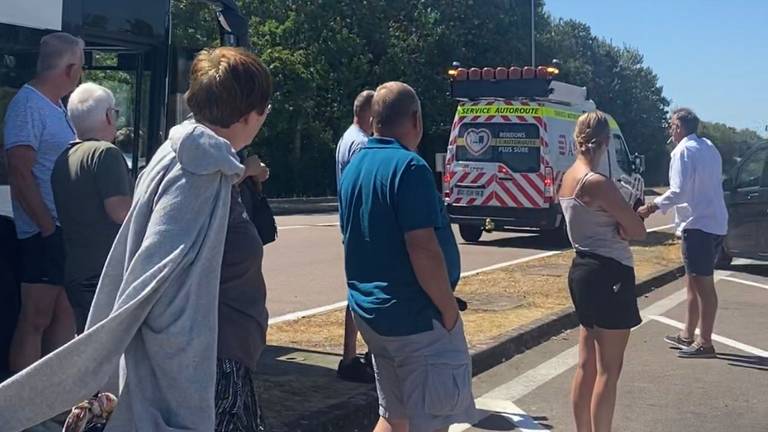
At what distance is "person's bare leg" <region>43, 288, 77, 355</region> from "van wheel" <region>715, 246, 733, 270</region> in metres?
11.0

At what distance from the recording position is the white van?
55.4 feet

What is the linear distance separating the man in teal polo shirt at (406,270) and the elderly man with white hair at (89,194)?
1.06m

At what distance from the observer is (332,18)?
3603cm

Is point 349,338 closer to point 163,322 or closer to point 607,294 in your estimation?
point 607,294

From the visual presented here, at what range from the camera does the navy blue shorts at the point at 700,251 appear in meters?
7.68

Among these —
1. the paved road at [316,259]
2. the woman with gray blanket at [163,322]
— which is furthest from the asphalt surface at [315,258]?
the woman with gray blanket at [163,322]

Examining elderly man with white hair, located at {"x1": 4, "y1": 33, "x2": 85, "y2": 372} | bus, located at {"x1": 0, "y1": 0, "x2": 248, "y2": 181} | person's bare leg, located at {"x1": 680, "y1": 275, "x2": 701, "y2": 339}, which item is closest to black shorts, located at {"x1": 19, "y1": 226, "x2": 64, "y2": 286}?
elderly man with white hair, located at {"x1": 4, "y1": 33, "x2": 85, "y2": 372}

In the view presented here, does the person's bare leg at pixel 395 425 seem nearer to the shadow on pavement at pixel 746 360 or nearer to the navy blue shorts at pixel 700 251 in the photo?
the navy blue shorts at pixel 700 251

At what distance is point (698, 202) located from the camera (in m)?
7.69

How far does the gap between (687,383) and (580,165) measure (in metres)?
2.85

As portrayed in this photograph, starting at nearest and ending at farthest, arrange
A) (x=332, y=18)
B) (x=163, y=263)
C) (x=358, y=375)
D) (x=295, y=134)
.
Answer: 1. (x=163, y=263)
2. (x=358, y=375)
3. (x=295, y=134)
4. (x=332, y=18)

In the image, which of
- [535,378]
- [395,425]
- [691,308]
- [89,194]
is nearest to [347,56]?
[691,308]

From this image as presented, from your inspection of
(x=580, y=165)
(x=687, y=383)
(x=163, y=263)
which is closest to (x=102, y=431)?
(x=163, y=263)

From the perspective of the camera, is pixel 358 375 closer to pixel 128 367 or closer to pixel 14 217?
pixel 14 217
